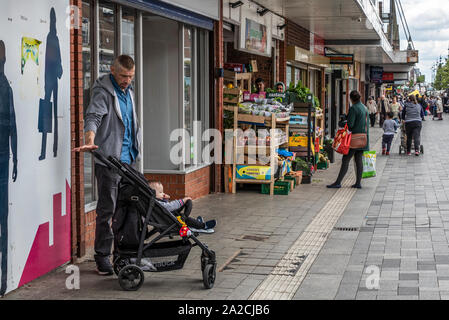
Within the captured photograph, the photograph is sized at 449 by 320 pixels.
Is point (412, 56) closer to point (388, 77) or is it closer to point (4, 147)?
point (388, 77)

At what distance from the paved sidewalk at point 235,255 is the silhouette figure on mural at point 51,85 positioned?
1162 millimetres

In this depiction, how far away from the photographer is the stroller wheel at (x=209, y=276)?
5.62 meters

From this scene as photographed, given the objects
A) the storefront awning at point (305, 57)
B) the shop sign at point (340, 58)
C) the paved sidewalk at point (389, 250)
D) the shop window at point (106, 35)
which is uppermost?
the shop sign at point (340, 58)

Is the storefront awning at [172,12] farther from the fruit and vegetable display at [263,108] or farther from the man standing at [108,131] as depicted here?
the man standing at [108,131]

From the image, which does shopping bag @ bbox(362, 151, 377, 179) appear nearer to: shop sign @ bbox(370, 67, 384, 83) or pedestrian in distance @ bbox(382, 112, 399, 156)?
pedestrian in distance @ bbox(382, 112, 399, 156)

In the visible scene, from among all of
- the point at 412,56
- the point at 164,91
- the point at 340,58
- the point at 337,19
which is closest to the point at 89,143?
the point at 164,91

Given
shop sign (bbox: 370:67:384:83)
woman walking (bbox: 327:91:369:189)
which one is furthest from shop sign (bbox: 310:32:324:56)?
shop sign (bbox: 370:67:384:83)

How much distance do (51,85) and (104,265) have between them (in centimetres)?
166

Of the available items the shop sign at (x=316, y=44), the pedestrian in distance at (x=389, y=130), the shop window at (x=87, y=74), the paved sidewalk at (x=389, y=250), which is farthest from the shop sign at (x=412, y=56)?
the shop window at (x=87, y=74)

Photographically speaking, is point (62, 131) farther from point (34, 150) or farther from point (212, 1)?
point (212, 1)

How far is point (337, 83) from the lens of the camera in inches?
1222

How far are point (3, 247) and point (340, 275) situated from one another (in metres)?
2.94

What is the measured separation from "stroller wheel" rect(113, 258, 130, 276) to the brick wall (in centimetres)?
1183

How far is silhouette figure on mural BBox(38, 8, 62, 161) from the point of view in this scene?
5.88 m
